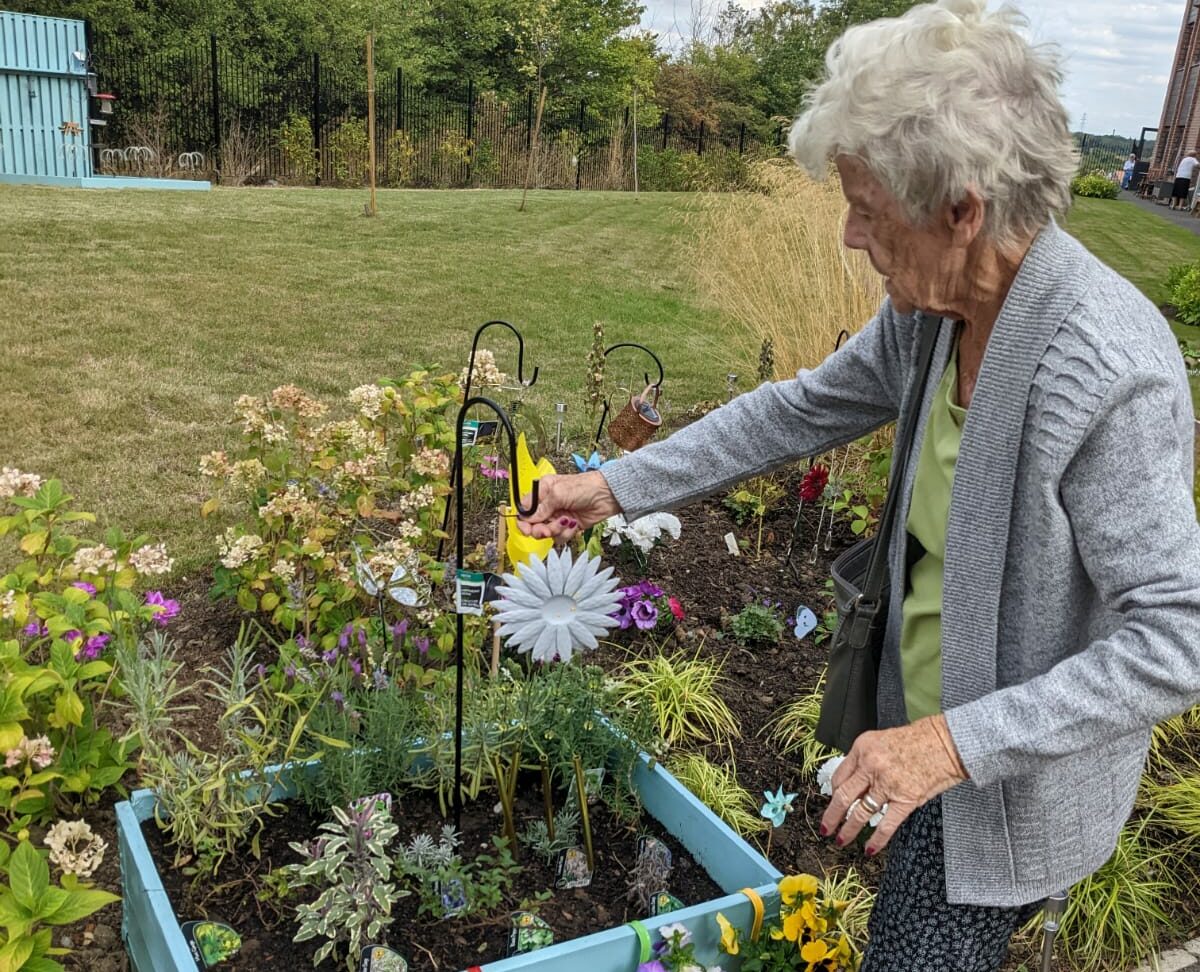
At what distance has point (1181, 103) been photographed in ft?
117

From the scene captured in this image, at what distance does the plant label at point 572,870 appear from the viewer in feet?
6.76

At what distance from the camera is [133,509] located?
3.85 metres

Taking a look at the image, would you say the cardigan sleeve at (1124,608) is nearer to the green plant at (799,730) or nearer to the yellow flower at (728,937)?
the yellow flower at (728,937)

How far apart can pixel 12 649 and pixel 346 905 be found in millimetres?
821

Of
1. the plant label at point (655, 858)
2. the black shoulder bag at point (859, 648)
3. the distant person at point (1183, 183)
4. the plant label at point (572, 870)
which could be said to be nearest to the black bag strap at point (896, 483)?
the black shoulder bag at point (859, 648)

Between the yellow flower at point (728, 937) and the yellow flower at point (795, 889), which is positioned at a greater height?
the yellow flower at point (795, 889)

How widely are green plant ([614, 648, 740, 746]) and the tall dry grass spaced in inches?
106

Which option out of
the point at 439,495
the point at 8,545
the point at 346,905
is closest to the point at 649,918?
the point at 346,905

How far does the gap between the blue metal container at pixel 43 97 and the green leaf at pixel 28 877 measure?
1231cm

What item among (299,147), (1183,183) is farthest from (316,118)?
(1183,183)

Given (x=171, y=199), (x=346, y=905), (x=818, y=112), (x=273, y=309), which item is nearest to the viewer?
(x=818, y=112)

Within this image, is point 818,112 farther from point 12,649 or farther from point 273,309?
point 273,309

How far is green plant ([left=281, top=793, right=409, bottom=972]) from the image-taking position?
1.78 m

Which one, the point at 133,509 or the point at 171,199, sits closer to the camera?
the point at 133,509
